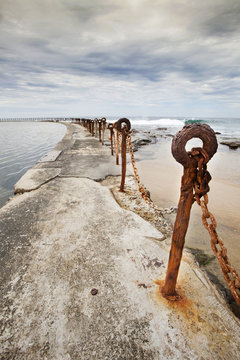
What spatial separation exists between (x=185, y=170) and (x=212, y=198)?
3757 millimetres

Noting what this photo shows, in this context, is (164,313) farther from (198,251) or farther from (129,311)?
(198,251)

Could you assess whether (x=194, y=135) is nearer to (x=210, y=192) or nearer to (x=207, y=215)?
(x=207, y=215)

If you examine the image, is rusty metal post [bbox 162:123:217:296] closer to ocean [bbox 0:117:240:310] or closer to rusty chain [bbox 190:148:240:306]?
rusty chain [bbox 190:148:240:306]

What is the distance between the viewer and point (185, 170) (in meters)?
1.15

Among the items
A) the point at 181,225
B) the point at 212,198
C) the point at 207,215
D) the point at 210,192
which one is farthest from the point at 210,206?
the point at 207,215

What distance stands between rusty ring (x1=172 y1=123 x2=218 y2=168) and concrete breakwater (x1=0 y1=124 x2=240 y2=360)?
1.10 metres

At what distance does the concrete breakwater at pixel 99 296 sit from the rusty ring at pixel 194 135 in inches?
43.5

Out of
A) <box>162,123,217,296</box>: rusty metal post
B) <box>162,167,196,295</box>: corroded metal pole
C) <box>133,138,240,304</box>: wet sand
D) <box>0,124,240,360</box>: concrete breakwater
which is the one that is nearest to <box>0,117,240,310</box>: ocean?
<box>133,138,240,304</box>: wet sand

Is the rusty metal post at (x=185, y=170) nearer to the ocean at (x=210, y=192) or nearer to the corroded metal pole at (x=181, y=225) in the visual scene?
the corroded metal pole at (x=181, y=225)

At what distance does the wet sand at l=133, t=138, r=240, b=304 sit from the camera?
103 inches

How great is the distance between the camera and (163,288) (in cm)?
148

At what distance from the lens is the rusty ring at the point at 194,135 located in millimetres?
1083

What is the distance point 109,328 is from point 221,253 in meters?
0.88

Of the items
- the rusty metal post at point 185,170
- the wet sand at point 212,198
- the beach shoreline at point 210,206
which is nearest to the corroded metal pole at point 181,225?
the rusty metal post at point 185,170
